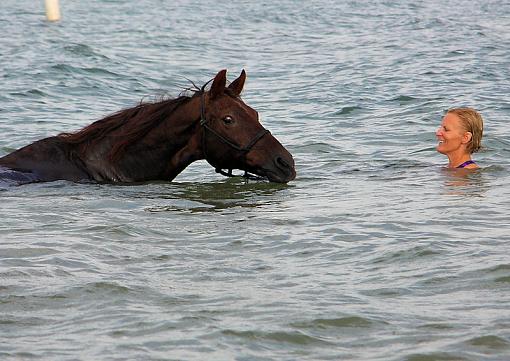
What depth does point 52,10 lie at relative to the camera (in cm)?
2605

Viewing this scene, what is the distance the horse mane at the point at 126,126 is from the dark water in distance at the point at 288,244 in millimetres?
337

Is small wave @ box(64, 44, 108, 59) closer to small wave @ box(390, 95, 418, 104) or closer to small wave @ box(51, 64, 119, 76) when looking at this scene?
small wave @ box(51, 64, 119, 76)

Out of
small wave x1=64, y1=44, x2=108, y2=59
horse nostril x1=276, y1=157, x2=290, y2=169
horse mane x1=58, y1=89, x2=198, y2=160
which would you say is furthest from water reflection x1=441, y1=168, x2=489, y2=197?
small wave x1=64, y1=44, x2=108, y2=59

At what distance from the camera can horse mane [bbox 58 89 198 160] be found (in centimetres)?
825

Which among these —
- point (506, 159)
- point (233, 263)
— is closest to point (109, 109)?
point (506, 159)

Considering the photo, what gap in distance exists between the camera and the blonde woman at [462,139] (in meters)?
9.48

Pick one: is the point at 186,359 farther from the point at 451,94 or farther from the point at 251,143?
the point at 451,94

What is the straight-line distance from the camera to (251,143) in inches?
314

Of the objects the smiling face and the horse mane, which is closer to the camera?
the horse mane

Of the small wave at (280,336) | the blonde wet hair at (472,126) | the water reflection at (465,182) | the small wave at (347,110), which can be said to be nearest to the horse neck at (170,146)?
the water reflection at (465,182)

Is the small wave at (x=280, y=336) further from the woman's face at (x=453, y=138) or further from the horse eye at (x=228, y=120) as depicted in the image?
the woman's face at (x=453, y=138)

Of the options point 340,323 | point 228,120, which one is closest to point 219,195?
point 228,120

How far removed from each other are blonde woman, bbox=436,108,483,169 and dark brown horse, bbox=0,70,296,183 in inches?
76.7

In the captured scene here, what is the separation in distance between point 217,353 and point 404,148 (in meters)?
7.00
